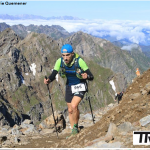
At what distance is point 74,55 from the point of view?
472 inches

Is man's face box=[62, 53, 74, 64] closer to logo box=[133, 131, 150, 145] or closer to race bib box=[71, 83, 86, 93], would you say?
race bib box=[71, 83, 86, 93]

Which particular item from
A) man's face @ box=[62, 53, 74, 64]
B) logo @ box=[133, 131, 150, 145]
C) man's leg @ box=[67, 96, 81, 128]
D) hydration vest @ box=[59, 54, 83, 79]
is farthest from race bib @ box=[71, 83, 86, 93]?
logo @ box=[133, 131, 150, 145]

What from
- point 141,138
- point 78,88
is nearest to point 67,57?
point 78,88

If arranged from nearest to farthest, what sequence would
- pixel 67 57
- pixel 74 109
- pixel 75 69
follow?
pixel 67 57 → pixel 75 69 → pixel 74 109

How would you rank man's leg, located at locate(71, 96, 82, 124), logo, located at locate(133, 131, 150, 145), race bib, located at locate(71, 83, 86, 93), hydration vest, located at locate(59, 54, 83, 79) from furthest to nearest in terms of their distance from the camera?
race bib, located at locate(71, 83, 86, 93), man's leg, located at locate(71, 96, 82, 124), hydration vest, located at locate(59, 54, 83, 79), logo, located at locate(133, 131, 150, 145)

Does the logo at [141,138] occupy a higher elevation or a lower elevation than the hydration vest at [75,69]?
lower

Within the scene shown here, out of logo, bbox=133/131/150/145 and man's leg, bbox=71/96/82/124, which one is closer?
logo, bbox=133/131/150/145

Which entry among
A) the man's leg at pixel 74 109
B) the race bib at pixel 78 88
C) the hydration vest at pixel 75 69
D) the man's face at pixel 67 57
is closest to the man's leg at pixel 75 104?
the man's leg at pixel 74 109

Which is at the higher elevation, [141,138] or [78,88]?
[78,88]

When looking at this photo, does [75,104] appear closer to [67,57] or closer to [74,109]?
[74,109]

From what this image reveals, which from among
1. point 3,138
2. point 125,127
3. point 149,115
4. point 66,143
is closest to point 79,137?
point 66,143

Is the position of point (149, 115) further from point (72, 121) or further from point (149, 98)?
point (72, 121)

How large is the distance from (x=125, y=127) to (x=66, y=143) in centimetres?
383

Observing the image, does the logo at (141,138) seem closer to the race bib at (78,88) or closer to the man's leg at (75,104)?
the man's leg at (75,104)
